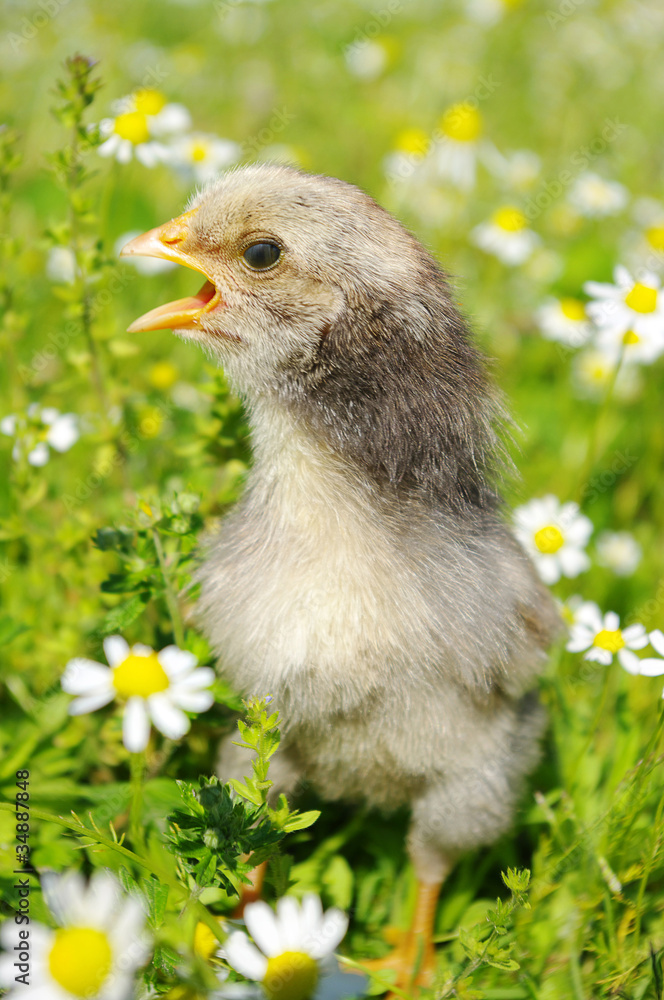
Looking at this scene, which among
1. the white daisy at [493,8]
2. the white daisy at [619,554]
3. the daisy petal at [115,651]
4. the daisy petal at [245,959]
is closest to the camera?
the daisy petal at [245,959]

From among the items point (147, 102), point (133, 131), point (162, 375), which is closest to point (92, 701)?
point (133, 131)

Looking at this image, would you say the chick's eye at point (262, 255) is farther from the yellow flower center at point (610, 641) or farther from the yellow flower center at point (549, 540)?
the yellow flower center at point (549, 540)

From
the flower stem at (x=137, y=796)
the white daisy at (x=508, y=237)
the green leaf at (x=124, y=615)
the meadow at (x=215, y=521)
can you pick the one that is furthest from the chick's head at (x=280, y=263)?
the white daisy at (x=508, y=237)

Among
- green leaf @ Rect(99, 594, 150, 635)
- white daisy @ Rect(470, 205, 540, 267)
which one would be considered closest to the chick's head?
green leaf @ Rect(99, 594, 150, 635)

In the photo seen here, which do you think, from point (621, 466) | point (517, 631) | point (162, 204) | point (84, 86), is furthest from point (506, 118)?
point (517, 631)

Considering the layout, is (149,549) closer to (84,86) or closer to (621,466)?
(84,86)

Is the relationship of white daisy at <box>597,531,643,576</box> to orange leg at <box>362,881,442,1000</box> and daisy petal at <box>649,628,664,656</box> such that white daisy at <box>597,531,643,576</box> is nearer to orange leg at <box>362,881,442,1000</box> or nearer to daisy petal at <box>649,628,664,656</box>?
daisy petal at <box>649,628,664,656</box>
